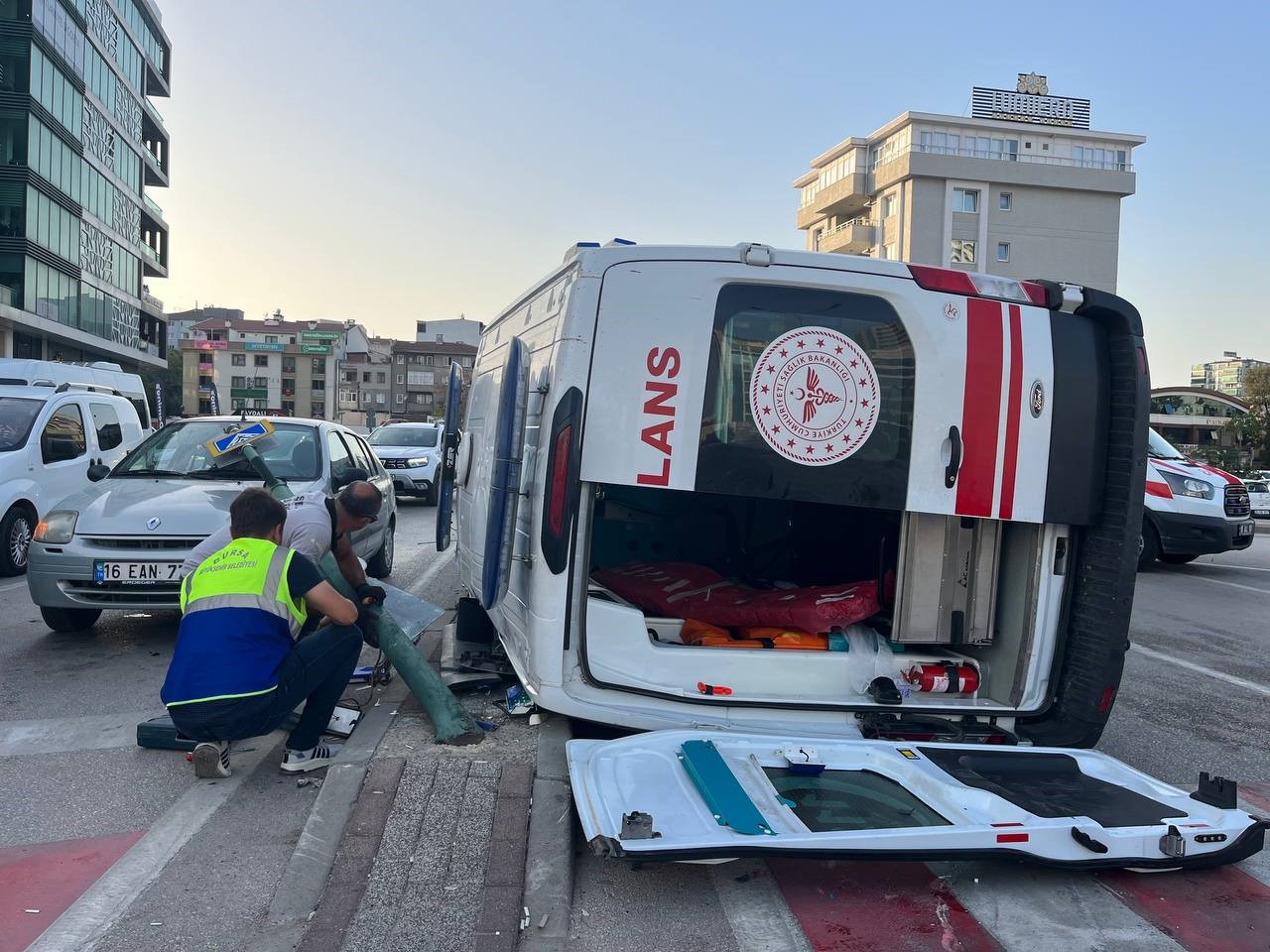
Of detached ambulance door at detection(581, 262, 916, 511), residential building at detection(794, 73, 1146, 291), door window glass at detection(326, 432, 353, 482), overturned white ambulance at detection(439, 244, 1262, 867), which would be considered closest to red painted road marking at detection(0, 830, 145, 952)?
overturned white ambulance at detection(439, 244, 1262, 867)

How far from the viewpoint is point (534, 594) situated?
401 cm

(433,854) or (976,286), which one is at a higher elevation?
(976,286)

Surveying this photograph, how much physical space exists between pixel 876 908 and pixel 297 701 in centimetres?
252

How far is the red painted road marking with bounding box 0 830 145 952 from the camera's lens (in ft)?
10.3

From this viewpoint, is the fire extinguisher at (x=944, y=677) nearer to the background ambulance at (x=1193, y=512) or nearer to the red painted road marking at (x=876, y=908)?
the red painted road marking at (x=876, y=908)

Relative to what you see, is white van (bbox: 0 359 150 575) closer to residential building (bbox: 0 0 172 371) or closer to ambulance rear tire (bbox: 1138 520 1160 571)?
ambulance rear tire (bbox: 1138 520 1160 571)

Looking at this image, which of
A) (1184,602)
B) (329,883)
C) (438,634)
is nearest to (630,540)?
(438,634)

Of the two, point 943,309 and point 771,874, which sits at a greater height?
point 943,309

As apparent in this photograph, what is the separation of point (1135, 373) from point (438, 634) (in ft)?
15.0

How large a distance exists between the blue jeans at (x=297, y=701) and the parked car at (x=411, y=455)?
12696mm

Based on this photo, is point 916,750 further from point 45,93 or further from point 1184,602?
point 45,93

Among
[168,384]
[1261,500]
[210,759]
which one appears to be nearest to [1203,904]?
[210,759]

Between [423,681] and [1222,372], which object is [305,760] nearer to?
[423,681]

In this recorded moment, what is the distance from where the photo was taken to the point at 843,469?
3.95 metres
